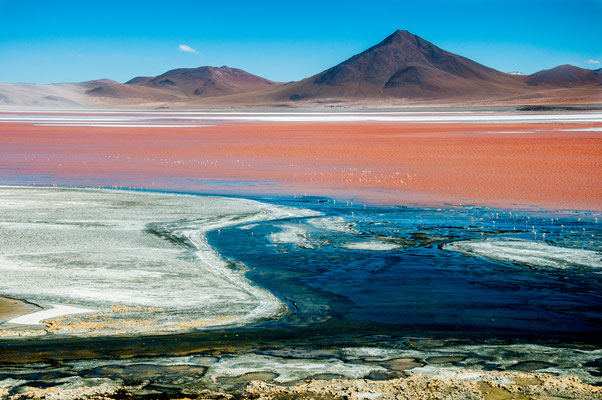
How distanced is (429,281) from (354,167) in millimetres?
12223

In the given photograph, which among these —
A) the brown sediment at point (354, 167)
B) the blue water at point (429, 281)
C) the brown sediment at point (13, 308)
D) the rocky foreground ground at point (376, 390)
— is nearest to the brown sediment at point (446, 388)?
the rocky foreground ground at point (376, 390)

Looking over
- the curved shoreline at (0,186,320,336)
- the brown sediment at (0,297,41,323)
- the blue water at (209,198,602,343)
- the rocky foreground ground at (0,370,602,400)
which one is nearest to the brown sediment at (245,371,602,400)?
the rocky foreground ground at (0,370,602,400)

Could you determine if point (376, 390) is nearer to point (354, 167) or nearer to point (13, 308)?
point (13, 308)

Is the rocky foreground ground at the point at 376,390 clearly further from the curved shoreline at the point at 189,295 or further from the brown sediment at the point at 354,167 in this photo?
the brown sediment at the point at 354,167

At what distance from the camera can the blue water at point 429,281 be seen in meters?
5.86

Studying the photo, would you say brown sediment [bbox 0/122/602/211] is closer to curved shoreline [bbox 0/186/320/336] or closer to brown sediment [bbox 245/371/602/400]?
curved shoreline [bbox 0/186/320/336]

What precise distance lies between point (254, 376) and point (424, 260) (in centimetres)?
398

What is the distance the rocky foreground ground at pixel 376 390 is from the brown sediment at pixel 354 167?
8.22 m

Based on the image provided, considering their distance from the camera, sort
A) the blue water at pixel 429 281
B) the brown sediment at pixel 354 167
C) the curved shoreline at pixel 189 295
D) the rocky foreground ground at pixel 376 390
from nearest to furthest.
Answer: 1. the rocky foreground ground at pixel 376 390
2. the curved shoreline at pixel 189 295
3. the blue water at pixel 429 281
4. the brown sediment at pixel 354 167

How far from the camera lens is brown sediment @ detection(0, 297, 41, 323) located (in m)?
5.96

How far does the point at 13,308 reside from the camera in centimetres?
617

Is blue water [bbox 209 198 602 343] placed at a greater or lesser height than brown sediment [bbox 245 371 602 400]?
lesser

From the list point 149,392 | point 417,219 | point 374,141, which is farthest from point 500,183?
point 374,141

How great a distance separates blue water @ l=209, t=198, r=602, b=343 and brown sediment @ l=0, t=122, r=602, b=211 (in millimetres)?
2742
